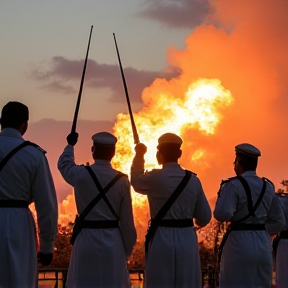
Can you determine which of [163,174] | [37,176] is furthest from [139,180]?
[37,176]

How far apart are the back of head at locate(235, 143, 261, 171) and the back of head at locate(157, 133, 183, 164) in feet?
3.42

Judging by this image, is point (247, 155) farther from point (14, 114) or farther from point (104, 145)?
point (14, 114)

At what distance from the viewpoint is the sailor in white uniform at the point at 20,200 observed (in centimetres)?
1013

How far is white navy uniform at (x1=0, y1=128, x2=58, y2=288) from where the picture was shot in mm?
10109

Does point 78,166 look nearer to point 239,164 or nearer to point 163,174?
point 163,174

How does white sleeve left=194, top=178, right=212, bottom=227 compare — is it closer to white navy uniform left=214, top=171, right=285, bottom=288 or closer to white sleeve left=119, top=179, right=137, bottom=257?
white navy uniform left=214, top=171, right=285, bottom=288

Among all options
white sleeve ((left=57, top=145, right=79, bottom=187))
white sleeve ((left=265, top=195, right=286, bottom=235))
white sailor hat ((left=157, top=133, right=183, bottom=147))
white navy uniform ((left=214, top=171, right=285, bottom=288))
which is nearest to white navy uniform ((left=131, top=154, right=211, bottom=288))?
white sailor hat ((left=157, top=133, right=183, bottom=147))

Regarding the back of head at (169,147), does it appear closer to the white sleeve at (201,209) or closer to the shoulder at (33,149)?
the white sleeve at (201,209)

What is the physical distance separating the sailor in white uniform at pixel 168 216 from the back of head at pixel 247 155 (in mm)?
A: 948

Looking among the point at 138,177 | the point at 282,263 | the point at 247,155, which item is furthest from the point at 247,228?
the point at 282,263

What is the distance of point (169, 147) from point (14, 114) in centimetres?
262

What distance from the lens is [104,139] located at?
11.8 meters

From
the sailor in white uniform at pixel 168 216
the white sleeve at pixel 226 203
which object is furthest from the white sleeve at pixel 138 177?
the white sleeve at pixel 226 203

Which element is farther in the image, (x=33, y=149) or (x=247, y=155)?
(x=247, y=155)
